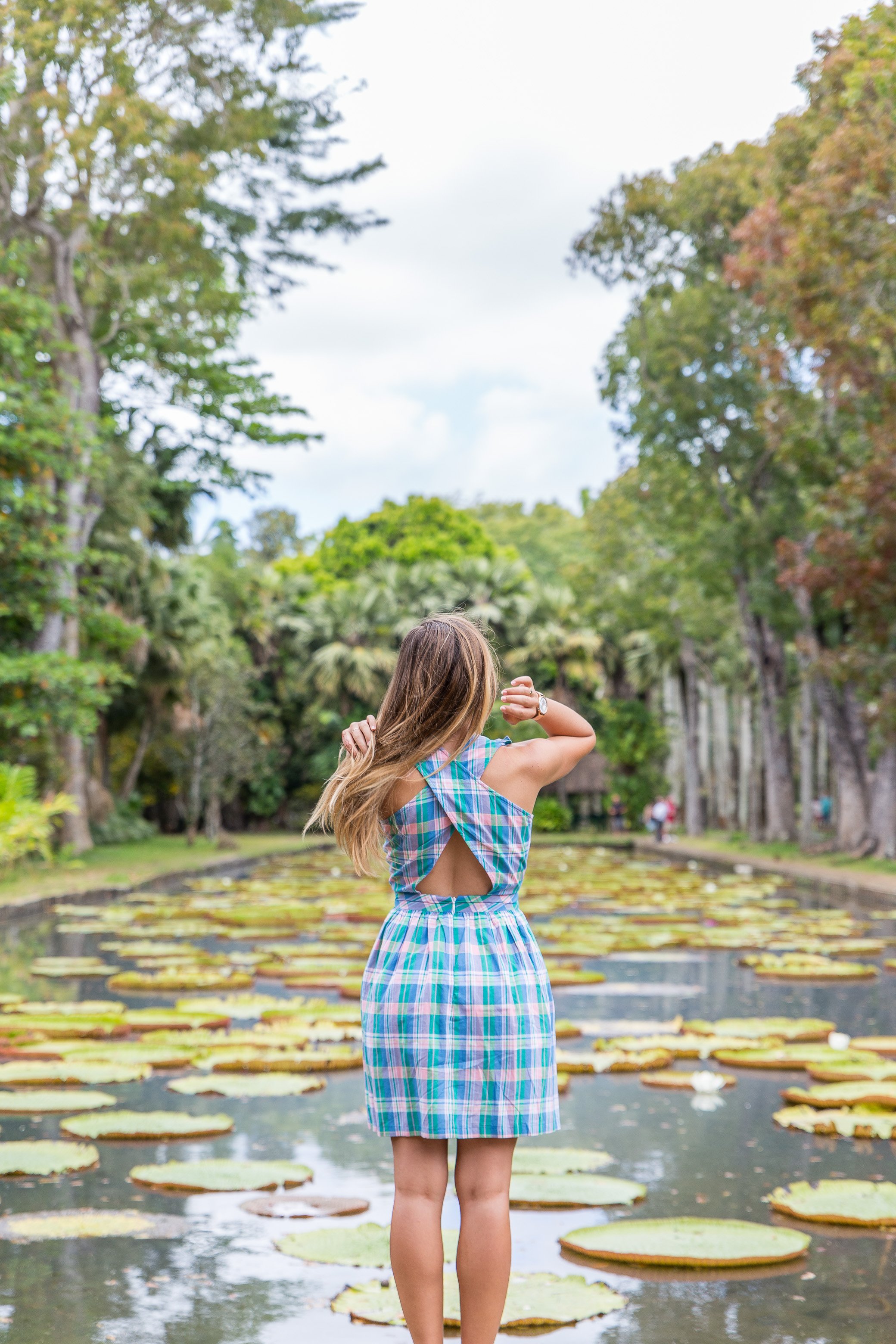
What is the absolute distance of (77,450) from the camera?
18.9 metres

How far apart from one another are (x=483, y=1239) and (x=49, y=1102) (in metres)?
3.14

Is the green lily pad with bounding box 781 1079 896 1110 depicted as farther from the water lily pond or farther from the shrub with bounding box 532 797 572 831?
the shrub with bounding box 532 797 572 831

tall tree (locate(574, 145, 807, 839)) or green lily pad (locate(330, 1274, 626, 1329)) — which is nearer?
green lily pad (locate(330, 1274, 626, 1329))

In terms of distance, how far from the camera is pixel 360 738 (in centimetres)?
274

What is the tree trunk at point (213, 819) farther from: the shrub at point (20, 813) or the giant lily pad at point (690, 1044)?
the giant lily pad at point (690, 1044)

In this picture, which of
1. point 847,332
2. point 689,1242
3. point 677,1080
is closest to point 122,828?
point 847,332

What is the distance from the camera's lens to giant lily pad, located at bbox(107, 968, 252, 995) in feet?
27.2

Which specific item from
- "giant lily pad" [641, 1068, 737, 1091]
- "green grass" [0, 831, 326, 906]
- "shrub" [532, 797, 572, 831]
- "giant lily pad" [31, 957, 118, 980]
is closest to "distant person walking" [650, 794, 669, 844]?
"shrub" [532, 797, 572, 831]

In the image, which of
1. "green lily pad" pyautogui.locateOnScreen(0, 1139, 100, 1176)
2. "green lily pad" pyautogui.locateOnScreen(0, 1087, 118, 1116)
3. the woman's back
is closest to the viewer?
the woman's back

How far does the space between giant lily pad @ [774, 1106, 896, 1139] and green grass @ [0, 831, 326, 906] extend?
31.1 feet

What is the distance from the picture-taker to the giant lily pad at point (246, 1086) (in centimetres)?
538

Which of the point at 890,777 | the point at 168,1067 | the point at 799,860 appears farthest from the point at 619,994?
the point at 799,860

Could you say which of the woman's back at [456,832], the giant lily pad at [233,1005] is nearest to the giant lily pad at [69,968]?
the giant lily pad at [233,1005]

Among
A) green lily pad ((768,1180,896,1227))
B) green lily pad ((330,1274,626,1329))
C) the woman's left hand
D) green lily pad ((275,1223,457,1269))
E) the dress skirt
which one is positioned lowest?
green lily pad ((768,1180,896,1227))
